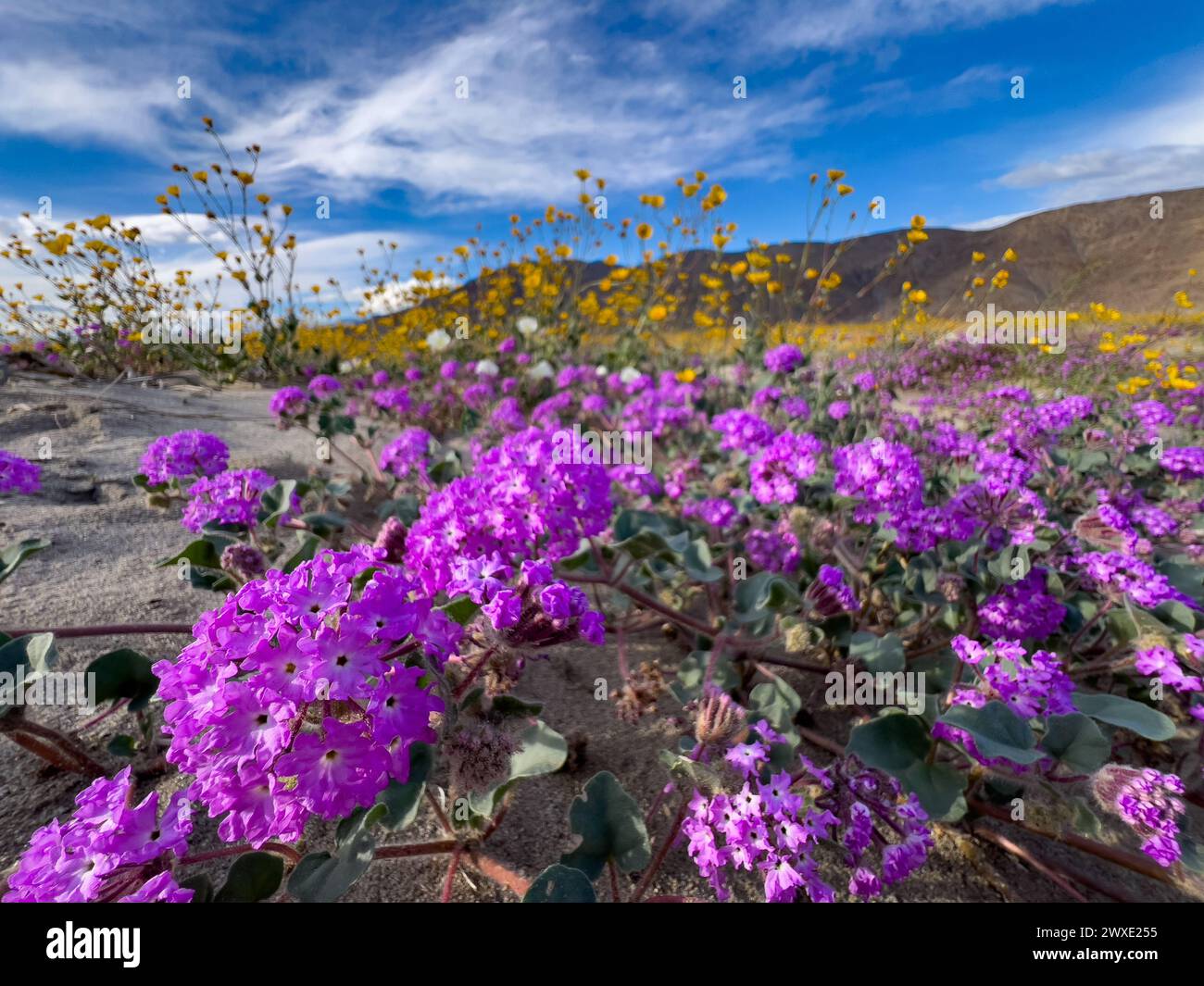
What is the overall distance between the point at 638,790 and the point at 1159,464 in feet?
9.53

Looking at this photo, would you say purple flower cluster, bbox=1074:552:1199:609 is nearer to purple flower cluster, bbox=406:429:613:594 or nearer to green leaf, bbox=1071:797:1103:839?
green leaf, bbox=1071:797:1103:839

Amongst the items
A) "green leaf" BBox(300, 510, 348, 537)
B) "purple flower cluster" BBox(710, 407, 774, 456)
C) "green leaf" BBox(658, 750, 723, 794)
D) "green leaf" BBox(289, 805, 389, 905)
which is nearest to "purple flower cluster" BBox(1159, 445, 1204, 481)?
"purple flower cluster" BBox(710, 407, 774, 456)

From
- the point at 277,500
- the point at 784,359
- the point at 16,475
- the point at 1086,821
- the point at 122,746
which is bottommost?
the point at 1086,821

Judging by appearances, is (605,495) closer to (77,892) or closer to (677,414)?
(77,892)

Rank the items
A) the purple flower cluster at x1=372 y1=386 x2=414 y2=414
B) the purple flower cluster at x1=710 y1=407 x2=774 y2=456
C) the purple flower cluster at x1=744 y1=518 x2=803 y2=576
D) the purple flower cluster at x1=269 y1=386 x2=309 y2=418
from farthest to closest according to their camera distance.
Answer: the purple flower cluster at x1=372 y1=386 x2=414 y2=414 < the purple flower cluster at x1=269 y1=386 x2=309 y2=418 < the purple flower cluster at x1=710 y1=407 x2=774 y2=456 < the purple flower cluster at x1=744 y1=518 x2=803 y2=576

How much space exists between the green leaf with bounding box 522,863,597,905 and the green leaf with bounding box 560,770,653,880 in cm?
20

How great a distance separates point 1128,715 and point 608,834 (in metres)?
1.28

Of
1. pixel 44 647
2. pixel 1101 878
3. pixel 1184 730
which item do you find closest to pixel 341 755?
pixel 44 647

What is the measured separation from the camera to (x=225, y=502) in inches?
85.2

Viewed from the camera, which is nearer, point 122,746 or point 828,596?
point 122,746

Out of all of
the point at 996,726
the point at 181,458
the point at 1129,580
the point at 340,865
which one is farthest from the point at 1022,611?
the point at 181,458

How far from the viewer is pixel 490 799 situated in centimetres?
121

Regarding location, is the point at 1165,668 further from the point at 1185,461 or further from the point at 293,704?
the point at 293,704

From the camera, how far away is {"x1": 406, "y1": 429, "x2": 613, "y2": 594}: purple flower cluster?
4.85 ft
